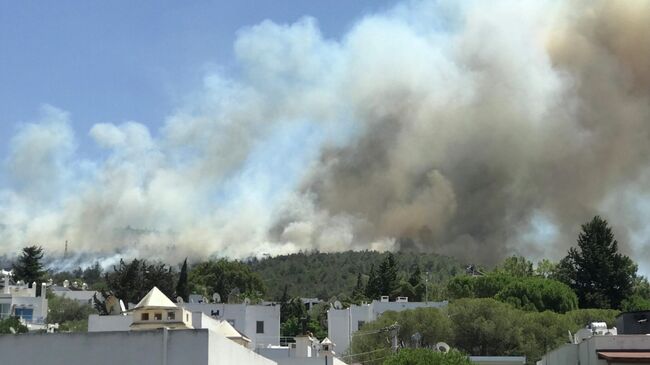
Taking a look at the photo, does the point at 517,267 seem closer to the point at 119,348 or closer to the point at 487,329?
the point at 487,329

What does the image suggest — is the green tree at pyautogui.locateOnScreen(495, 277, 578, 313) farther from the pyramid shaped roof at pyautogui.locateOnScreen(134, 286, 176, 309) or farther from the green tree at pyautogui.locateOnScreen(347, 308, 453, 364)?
the pyramid shaped roof at pyautogui.locateOnScreen(134, 286, 176, 309)

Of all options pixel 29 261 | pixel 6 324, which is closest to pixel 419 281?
pixel 29 261

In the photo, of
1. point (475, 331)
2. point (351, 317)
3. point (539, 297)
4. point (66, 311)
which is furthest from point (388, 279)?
point (475, 331)

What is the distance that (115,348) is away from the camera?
27.2m

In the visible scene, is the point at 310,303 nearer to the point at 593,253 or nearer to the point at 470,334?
the point at 593,253

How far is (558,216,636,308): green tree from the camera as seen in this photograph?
4264 inches

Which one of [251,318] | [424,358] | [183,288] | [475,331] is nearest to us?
[424,358]

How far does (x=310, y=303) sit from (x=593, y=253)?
5436 cm

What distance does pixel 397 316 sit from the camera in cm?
8325

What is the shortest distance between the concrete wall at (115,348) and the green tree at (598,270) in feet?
283

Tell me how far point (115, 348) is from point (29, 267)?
398ft

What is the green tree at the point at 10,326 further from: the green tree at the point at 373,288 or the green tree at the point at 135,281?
the green tree at the point at 373,288

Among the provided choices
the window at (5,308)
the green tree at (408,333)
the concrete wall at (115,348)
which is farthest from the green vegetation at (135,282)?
the concrete wall at (115,348)

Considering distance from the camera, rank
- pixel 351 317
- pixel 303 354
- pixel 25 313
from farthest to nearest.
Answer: pixel 25 313, pixel 351 317, pixel 303 354
